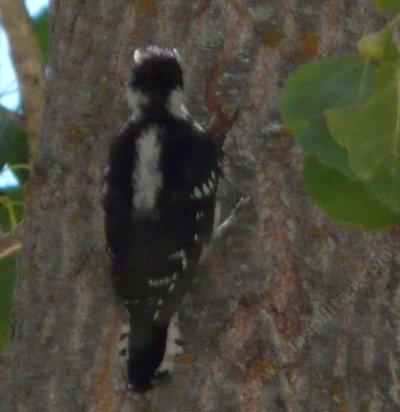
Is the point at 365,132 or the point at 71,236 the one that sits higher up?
the point at 365,132

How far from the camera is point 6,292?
283 cm

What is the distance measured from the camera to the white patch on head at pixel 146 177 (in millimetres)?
2293

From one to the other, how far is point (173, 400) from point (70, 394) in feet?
0.70

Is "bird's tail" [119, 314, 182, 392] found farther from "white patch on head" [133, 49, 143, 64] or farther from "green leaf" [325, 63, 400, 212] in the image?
"green leaf" [325, 63, 400, 212]

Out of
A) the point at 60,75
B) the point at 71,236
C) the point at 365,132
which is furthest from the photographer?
the point at 60,75

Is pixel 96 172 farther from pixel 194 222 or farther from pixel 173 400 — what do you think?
pixel 173 400

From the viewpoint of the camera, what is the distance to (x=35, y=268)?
92.2 inches

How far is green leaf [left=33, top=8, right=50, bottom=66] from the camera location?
316 cm

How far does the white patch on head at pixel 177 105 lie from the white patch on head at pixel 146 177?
0.26 feet

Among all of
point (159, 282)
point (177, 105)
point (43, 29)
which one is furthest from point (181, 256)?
point (43, 29)

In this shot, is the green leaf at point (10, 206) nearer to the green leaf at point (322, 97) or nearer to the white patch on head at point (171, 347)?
the white patch on head at point (171, 347)

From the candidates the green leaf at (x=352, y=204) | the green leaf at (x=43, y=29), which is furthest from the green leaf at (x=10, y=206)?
the green leaf at (x=352, y=204)

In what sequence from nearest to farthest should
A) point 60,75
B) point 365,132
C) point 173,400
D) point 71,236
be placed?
point 365,132
point 173,400
point 71,236
point 60,75

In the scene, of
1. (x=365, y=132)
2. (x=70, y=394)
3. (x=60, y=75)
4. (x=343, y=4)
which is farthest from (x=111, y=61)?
(x=365, y=132)
